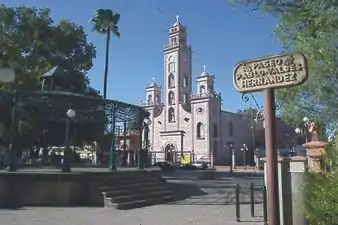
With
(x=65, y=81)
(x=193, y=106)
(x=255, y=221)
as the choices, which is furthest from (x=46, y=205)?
(x=193, y=106)

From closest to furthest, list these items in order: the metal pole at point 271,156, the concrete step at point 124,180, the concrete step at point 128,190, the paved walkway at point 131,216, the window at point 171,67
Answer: the metal pole at point 271,156, the paved walkway at point 131,216, the concrete step at point 128,190, the concrete step at point 124,180, the window at point 171,67

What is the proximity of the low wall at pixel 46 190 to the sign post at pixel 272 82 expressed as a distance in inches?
437

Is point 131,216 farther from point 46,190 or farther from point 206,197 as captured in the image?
point 206,197

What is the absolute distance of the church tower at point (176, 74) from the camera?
7688cm

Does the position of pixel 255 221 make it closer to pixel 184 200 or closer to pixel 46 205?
pixel 184 200

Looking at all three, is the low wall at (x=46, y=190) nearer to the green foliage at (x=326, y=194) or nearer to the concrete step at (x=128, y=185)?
the concrete step at (x=128, y=185)

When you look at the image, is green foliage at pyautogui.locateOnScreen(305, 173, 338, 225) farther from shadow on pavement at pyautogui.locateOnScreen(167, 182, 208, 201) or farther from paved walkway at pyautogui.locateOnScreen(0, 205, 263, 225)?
shadow on pavement at pyautogui.locateOnScreen(167, 182, 208, 201)

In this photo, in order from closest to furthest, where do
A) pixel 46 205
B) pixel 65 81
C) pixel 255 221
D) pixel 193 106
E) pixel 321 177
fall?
pixel 321 177 < pixel 255 221 < pixel 46 205 < pixel 65 81 < pixel 193 106

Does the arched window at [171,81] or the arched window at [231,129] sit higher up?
the arched window at [171,81]

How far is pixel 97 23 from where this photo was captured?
138 ft

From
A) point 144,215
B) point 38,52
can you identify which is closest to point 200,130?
point 38,52

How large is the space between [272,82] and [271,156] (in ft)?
2.70

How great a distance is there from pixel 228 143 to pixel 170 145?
34.0 feet

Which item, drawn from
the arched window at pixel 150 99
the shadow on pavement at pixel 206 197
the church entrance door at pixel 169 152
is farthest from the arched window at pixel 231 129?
the shadow on pavement at pixel 206 197
